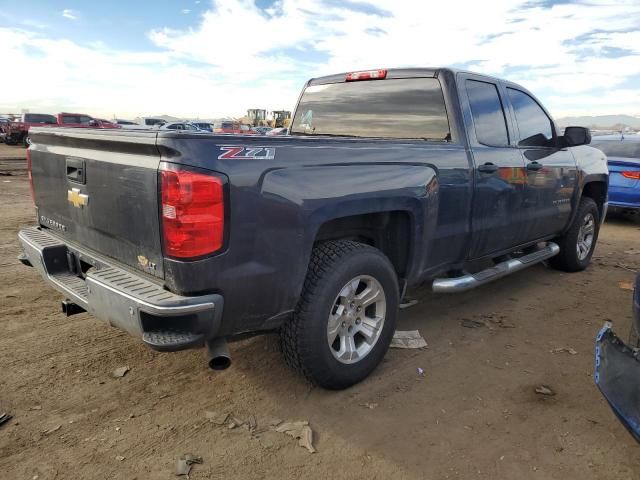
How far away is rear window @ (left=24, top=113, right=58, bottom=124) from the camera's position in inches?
995

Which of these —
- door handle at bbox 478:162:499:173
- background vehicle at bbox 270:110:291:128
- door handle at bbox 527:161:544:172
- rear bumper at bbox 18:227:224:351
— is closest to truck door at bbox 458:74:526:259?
door handle at bbox 478:162:499:173

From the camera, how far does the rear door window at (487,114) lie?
3916mm

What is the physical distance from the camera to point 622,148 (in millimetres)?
9453

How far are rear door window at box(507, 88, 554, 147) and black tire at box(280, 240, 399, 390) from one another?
89.4 inches

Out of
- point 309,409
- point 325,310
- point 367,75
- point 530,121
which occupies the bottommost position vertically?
point 309,409

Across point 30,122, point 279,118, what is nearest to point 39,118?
point 30,122

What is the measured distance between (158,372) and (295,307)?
1.18 meters

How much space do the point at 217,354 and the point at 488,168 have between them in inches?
99.5

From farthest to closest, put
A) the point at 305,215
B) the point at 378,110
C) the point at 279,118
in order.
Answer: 1. the point at 279,118
2. the point at 378,110
3. the point at 305,215

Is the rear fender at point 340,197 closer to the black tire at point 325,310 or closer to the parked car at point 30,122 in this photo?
the black tire at point 325,310

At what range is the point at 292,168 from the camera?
2.54 metres

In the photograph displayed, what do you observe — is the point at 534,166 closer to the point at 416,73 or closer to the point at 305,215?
the point at 416,73

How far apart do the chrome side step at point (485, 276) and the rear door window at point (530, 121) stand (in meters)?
1.06

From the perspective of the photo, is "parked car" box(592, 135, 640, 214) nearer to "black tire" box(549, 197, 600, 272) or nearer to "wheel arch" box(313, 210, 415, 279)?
"black tire" box(549, 197, 600, 272)
